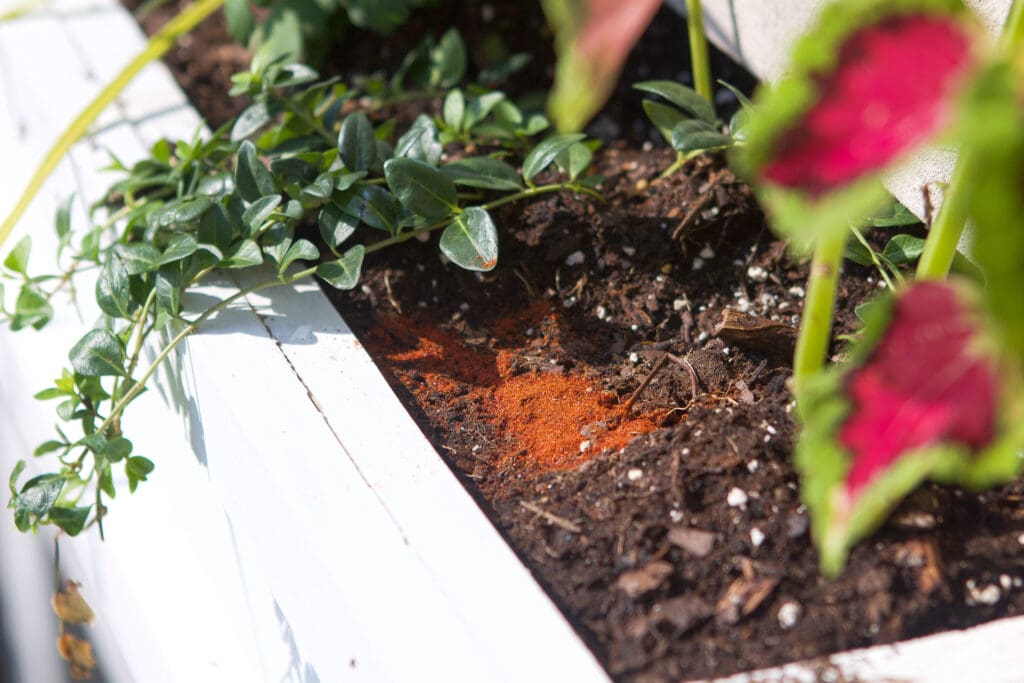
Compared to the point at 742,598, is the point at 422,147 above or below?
above

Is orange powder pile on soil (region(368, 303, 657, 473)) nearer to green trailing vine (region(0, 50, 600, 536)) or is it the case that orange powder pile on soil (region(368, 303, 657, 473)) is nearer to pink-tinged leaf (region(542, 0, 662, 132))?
green trailing vine (region(0, 50, 600, 536))

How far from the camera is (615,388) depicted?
948mm

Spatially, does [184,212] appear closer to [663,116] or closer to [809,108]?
[663,116]

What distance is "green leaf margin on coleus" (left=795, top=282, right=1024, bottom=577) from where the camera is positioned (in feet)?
1.43

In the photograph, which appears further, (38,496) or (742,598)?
(38,496)

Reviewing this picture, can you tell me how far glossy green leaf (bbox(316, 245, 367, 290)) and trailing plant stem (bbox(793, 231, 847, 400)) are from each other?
1.47 ft

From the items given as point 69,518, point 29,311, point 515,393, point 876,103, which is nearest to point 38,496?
point 69,518

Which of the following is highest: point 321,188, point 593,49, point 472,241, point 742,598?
point 593,49

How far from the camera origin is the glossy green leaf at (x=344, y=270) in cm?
94

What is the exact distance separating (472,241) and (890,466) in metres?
0.55

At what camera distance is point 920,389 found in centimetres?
47

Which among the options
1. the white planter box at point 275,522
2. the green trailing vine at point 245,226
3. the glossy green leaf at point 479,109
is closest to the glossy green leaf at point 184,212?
the green trailing vine at point 245,226

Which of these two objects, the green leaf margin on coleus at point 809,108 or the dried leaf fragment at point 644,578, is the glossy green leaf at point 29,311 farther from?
the green leaf margin on coleus at point 809,108

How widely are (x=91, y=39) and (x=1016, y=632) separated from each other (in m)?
1.52
